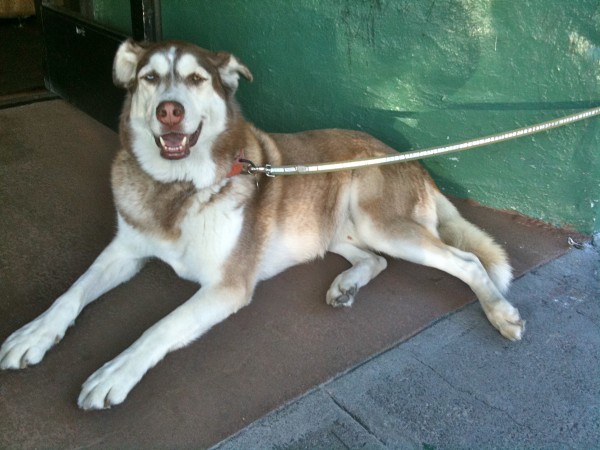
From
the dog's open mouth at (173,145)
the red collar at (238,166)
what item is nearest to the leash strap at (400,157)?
the red collar at (238,166)

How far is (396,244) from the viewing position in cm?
294

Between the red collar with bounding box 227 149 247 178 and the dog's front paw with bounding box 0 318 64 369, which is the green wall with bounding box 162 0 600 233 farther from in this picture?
the dog's front paw with bounding box 0 318 64 369

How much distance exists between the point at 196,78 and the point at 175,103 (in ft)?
0.80

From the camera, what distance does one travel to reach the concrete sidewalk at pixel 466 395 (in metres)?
2.09

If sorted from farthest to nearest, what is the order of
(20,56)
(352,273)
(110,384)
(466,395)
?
(20,56), (352,273), (466,395), (110,384)

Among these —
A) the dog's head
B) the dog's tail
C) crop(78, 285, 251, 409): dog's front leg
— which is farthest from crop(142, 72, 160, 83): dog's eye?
the dog's tail

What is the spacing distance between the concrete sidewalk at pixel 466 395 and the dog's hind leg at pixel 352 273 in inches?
15.9

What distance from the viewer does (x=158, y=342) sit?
92.0 inches

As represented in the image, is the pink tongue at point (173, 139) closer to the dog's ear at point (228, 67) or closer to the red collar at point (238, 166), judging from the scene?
the red collar at point (238, 166)

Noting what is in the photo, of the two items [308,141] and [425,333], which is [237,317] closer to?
[425,333]

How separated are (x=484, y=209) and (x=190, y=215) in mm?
1857

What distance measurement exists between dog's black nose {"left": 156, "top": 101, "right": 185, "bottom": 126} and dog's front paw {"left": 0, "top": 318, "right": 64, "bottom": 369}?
0.97m

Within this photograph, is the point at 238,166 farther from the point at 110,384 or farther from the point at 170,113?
the point at 110,384

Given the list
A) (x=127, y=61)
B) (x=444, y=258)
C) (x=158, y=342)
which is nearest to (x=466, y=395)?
(x=444, y=258)
